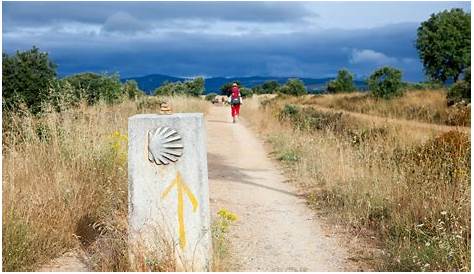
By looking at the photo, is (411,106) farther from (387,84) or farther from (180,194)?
(180,194)

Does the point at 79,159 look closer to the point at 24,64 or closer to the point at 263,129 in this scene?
the point at 24,64

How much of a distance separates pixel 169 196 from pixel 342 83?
51.5 m

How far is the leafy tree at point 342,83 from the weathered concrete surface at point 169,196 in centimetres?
5044

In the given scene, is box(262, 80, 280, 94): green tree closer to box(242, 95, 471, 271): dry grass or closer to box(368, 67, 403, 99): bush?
box(368, 67, 403, 99): bush

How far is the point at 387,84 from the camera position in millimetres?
35344

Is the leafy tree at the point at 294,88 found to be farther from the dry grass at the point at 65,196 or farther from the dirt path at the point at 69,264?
the dirt path at the point at 69,264

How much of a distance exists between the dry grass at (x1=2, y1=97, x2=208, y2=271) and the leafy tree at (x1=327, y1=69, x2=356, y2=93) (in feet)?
155

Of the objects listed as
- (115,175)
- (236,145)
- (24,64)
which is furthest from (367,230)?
(24,64)

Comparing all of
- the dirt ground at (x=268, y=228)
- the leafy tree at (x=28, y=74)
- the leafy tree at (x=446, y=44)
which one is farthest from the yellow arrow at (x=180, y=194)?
the leafy tree at (x=446, y=44)

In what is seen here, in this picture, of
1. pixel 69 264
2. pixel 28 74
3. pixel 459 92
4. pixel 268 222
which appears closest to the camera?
pixel 69 264

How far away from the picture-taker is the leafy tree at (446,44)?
46500 mm

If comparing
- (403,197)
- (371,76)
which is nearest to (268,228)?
(403,197)

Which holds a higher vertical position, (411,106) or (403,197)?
(403,197)

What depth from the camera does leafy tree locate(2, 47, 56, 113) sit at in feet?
49.9
